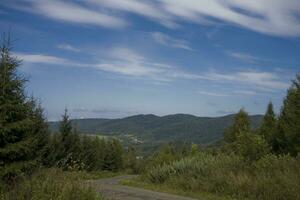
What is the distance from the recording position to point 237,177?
18609mm

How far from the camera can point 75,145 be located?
50562 millimetres

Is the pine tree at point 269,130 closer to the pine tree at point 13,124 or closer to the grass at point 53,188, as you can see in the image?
the pine tree at point 13,124

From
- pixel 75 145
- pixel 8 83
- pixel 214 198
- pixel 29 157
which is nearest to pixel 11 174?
pixel 29 157

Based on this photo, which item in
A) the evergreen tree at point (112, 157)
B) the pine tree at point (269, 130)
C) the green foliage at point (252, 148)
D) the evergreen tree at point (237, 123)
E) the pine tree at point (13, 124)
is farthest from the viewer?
the evergreen tree at point (112, 157)

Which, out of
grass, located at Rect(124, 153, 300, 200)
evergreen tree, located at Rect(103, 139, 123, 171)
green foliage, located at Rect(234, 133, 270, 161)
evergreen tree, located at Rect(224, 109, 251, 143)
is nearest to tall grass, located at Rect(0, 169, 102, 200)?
grass, located at Rect(124, 153, 300, 200)

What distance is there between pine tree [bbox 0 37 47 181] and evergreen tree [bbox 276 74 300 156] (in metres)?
22.1

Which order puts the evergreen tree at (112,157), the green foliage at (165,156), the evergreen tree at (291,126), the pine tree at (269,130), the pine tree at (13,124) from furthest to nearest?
the evergreen tree at (112,157) → the green foliage at (165,156) → the pine tree at (269,130) → the evergreen tree at (291,126) → the pine tree at (13,124)

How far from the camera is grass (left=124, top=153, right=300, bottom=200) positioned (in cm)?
1630

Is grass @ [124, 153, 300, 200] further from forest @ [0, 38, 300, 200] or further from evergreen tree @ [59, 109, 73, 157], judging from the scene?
evergreen tree @ [59, 109, 73, 157]

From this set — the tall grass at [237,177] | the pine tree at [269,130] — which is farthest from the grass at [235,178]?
the pine tree at [269,130]

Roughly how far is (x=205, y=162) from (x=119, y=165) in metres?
64.4

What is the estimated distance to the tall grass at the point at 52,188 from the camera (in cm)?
989

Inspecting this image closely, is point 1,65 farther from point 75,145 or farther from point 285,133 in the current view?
point 75,145

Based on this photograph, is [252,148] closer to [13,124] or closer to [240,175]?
[240,175]
